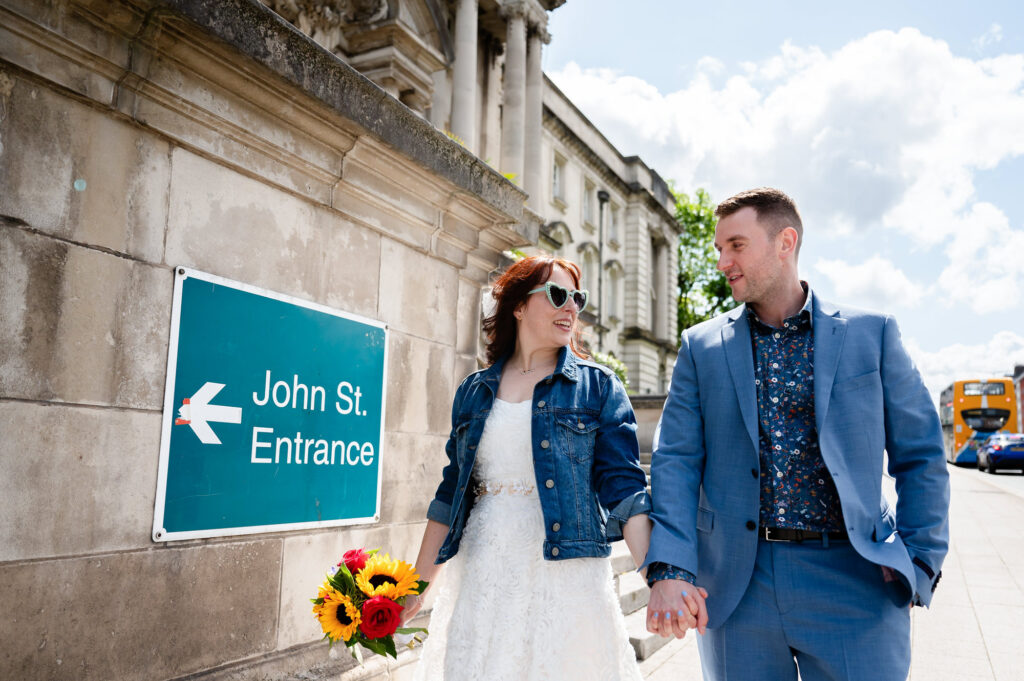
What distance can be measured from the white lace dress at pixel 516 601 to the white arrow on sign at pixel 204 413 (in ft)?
3.25

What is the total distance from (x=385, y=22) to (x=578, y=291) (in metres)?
8.19

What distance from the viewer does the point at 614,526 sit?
2414mm

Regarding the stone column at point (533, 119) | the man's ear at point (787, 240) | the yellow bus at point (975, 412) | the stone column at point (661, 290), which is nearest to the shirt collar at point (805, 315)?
the man's ear at point (787, 240)

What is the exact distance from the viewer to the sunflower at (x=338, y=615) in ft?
7.16

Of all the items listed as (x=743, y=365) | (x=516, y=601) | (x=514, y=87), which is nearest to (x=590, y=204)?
(x=514, y=87)

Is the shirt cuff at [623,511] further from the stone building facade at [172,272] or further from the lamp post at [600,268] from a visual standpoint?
the lamp post at [600,268]

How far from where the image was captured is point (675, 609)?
2.19 metres

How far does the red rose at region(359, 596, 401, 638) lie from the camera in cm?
215

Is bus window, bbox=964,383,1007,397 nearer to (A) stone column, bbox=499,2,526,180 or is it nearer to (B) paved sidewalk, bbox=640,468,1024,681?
(A) stone column, bbox=499,2,526,180

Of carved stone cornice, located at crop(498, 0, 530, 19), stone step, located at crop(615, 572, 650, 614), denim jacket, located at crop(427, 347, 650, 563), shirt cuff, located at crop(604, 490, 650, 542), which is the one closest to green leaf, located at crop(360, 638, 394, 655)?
denim jacket, located at crop(427, 347, 650, 563)

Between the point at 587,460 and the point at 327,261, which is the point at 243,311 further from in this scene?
the point at 587,460

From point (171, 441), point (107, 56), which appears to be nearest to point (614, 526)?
point (171, 441)

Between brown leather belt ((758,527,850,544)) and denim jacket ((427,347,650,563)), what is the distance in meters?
0.38

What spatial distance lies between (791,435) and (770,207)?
0.79 metres
